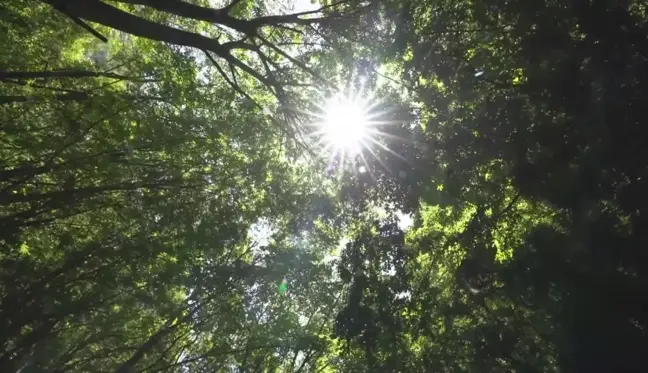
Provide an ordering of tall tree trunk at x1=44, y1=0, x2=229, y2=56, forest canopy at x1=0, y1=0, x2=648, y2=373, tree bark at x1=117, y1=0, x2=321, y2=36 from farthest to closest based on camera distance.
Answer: forest canopy at x1=0, y1=0, x2=648, y2=373, tree bark at x1=117, y1=0, x2=321, y2=36, tall tree trunk at x1=44, y1=0, x2=229, y2=56

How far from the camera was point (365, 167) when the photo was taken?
7.90 meters

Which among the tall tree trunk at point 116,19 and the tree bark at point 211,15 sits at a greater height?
the tree bark at point 211,15

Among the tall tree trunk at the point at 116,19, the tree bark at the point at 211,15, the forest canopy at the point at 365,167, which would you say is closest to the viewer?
the tall tree trunk at the point at 116,19

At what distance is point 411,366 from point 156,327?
601cm

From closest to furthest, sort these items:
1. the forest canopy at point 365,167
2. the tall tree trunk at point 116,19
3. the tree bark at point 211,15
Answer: the tall tree trunk at point 116,19
the tree bark at point 211,15
the forest canopy at point 365,167

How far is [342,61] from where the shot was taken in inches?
303

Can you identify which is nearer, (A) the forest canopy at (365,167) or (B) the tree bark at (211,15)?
(B) the tree bark at (211,15)

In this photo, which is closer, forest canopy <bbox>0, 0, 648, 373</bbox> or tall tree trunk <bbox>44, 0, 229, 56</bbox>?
tall tree trunk <bbox>44, 0, 229, 56</bbox>

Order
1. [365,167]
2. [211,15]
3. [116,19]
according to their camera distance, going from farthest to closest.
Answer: [365,167]
[211,15]
[116,19]

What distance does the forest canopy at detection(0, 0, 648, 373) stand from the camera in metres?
6.09

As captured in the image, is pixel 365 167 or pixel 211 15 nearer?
pixel 211 15

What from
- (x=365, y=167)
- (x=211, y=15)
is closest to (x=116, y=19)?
(x=211, y=15)

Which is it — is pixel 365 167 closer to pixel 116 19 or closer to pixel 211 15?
pixel 211 15

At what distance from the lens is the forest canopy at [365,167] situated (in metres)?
6.09
